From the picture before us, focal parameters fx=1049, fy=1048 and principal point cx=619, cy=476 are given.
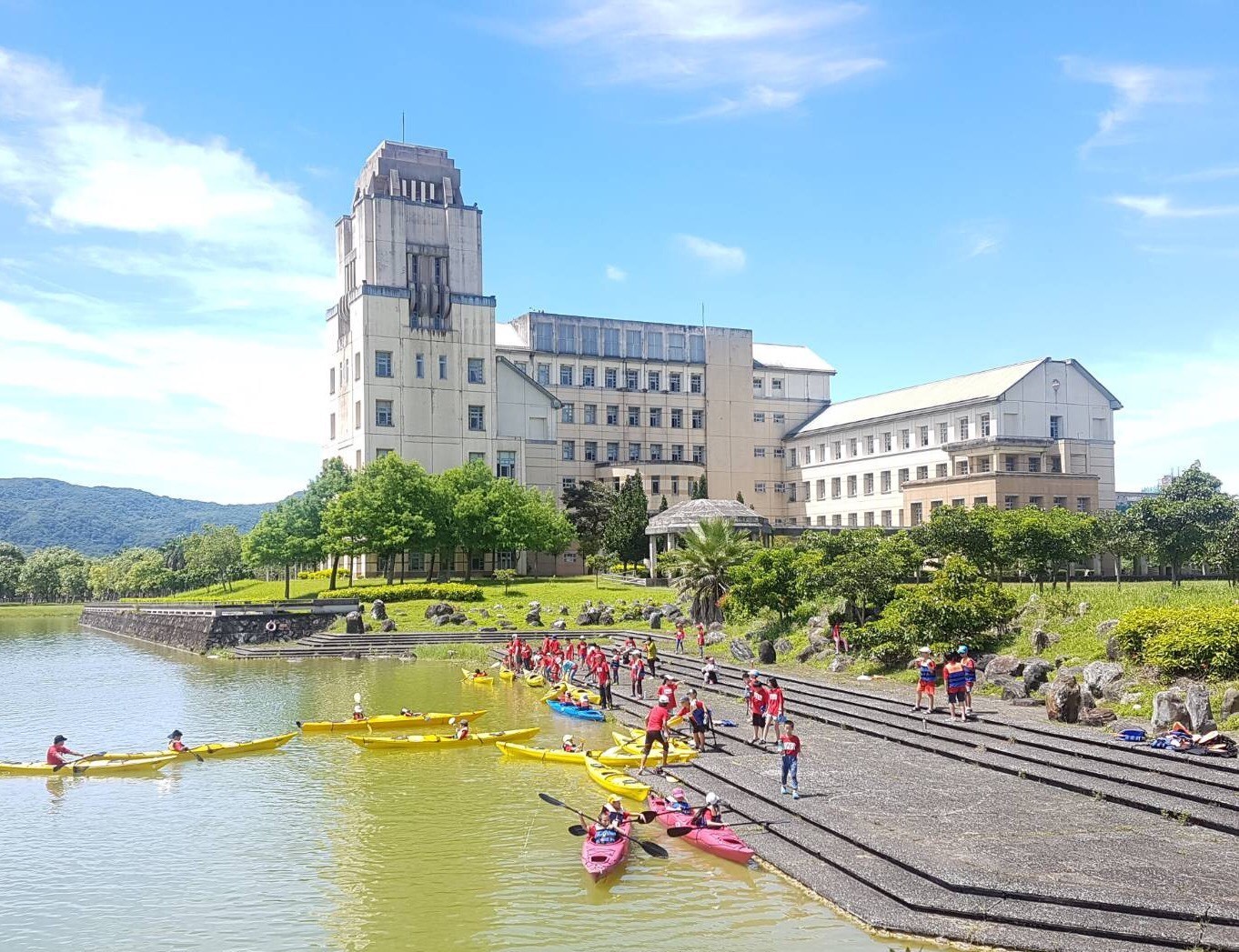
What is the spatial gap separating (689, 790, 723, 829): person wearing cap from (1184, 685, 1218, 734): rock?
11.4m

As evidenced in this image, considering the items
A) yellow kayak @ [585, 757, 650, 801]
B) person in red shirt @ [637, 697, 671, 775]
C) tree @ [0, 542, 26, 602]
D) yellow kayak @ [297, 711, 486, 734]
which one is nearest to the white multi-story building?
yellow kayak @ [297, 711, 486, 734]

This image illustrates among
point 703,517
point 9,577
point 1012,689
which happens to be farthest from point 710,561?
point 9,577

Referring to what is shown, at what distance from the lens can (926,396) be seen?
3593 inches

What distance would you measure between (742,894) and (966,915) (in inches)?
143

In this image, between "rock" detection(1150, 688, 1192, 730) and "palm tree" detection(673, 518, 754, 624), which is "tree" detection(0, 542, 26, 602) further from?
"rock" detection(1150, 688, 1192, 730)

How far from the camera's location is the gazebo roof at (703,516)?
2606 inches

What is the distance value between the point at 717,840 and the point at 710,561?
30.9m

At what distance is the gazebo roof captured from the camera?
66188 millimetres

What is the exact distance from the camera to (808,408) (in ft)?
379

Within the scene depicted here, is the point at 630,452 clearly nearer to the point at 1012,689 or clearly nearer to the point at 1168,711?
the point at 1012,689

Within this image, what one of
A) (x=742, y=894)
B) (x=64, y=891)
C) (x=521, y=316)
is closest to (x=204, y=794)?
(x=64, y=891)

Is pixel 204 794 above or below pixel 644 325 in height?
below

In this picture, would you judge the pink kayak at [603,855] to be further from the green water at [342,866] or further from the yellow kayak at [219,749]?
the yellow kayak at [219,749]

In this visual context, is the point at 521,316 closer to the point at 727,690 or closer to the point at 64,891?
the point at 727,690
